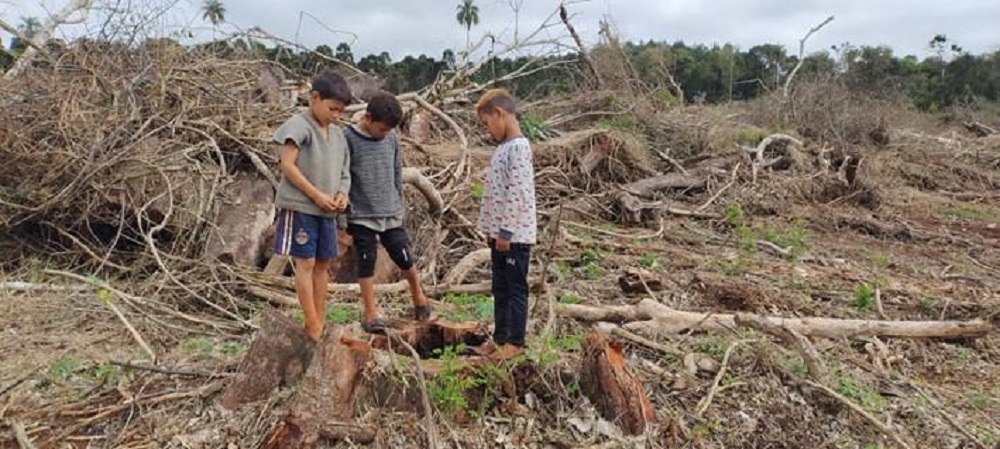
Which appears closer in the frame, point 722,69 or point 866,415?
point 866,415

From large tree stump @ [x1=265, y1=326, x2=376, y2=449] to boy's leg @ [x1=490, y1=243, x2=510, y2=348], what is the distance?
2.50 ft

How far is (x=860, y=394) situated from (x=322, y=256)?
95.7 inches

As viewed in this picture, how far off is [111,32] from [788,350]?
17.1 ft

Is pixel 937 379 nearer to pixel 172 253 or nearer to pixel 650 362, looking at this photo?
pixel 650 362

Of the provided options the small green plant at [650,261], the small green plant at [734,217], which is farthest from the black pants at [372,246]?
the small green plant at [734,217]

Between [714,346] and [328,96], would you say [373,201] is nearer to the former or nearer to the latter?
[328,96]

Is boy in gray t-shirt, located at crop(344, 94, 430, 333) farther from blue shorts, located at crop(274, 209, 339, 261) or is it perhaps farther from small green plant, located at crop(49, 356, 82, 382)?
small green plant, located at crop(49, 356, 82, 382)

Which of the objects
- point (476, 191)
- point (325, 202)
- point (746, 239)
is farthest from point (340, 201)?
point (746, 239)

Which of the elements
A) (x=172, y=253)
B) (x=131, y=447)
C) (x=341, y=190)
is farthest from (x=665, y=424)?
(x=172, y=253)

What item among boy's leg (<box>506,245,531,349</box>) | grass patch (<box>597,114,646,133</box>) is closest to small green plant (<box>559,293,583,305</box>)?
boy's leg (<box>506,245,531,349</box>)

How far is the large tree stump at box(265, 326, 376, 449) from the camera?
98.7 inches

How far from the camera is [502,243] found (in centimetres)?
328

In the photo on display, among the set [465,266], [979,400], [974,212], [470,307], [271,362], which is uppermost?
[271,362]

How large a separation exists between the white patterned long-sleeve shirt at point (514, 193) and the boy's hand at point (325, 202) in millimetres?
678
